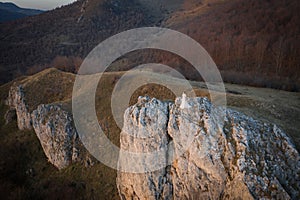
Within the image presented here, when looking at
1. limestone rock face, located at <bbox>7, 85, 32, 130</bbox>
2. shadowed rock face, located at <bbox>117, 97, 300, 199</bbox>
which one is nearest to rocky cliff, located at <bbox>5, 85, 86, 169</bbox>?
limestone rock face, located at <bbox>7, 85, 32, 130</bbox>

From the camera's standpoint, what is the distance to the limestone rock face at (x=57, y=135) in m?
28.9

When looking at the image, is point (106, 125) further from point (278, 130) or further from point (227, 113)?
point (278, 130)

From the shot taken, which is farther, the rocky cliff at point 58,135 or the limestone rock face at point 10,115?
the limestone rock face at point 10,115

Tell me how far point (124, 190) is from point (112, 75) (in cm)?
2042

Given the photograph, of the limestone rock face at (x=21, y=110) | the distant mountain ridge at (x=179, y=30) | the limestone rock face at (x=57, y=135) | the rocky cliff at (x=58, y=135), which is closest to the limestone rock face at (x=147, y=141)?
the rocky cliff at (x=58, y=135)

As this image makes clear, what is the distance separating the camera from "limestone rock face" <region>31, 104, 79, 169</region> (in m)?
28.9

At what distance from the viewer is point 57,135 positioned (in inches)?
1180

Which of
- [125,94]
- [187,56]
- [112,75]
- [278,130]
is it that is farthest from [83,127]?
[187,56]

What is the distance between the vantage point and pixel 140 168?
1792 centimetres

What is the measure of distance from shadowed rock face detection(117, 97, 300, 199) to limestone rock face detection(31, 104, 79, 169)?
13.5 meters

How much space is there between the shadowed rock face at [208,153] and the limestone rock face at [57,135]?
1351cm

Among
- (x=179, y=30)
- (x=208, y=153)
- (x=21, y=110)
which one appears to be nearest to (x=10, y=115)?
(x=21, y=110)

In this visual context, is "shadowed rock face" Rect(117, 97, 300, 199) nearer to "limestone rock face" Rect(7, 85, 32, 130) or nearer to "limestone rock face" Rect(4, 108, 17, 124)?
"limestone rock face" Rect(7, 85, 32, 130)

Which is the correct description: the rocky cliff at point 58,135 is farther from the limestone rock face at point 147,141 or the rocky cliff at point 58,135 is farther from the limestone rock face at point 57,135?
the limestone rock face at point 147,141
